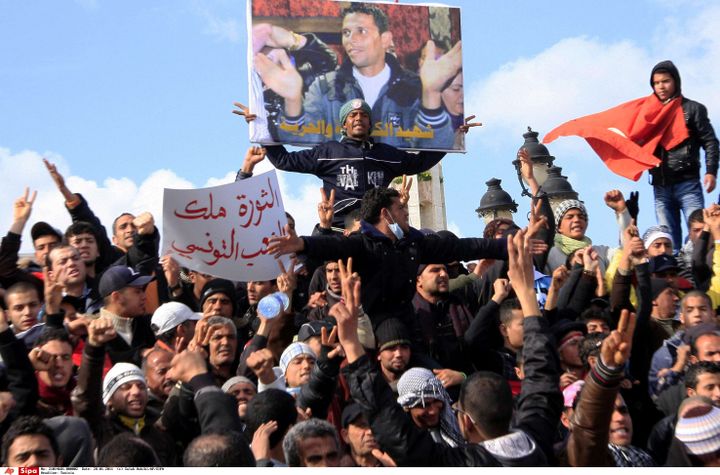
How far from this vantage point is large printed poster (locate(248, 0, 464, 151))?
13430mm

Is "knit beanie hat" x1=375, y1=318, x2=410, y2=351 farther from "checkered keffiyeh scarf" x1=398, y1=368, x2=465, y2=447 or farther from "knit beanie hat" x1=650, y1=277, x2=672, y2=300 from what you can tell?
"knit beanie hat" x1=650, y1=277, x2=672, y2=300

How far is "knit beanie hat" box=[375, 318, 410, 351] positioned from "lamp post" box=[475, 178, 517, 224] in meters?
14.6

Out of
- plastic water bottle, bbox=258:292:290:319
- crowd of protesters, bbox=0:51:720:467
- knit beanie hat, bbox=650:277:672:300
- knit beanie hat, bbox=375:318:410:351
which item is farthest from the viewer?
knit beanie hat, bbox=650:277:672:300

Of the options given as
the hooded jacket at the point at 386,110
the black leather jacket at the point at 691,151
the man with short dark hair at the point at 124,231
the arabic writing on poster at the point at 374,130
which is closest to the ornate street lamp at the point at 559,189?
the hooded jacket at the point at 386,110

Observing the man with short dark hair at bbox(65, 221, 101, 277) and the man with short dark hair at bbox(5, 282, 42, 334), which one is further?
the man with short dark hair at bbox(65, 221, 101, 277)

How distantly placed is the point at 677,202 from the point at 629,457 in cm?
488

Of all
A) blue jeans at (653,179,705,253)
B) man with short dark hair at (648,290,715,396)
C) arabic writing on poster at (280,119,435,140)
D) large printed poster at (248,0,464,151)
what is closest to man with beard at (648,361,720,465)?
man with short dark hair at (648,290,715,396)

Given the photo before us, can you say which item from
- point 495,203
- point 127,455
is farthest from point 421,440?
point 495,203

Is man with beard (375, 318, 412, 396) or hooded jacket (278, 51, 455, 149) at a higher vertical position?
hooded jacket (278, 51, 455, 149)

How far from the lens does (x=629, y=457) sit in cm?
589

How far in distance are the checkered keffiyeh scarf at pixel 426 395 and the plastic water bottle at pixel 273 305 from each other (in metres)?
1.83

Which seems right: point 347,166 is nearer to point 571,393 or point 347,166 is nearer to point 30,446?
point 571,393

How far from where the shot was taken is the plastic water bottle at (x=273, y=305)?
7800 millimetres

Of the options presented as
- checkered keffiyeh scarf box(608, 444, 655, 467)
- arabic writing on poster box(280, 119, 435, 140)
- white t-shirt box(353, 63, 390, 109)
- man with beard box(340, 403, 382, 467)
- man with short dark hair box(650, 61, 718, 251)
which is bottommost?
checkered keffiyeh scarf box(608, 444, 655, 467)
